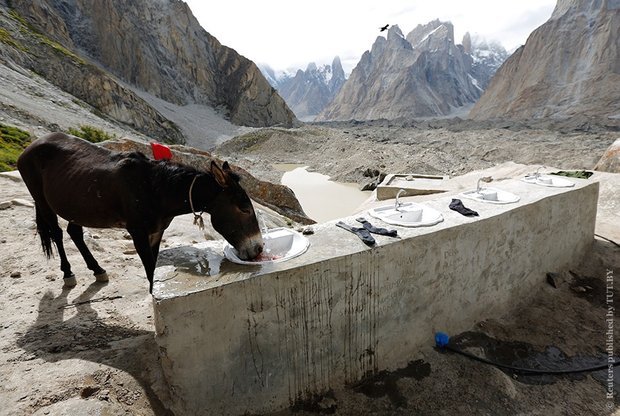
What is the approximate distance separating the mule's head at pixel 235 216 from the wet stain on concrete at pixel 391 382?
191 cm

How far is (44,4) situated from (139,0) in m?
16.2

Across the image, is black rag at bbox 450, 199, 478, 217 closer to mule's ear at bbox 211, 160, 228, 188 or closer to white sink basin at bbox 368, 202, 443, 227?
white sink basin at bbox 368, 202, 443, 227

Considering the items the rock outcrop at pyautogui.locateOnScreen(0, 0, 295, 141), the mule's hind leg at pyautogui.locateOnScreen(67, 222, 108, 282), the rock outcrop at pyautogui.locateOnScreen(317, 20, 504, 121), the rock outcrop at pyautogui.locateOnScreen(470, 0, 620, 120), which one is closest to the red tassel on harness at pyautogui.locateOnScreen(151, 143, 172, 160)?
the mule's hind leg at pyautogui.locateOnScreen(67, 222, 108, 282)

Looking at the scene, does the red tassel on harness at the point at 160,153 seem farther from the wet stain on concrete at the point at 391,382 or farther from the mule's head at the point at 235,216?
the wet stain on concrete at the point at 391,382

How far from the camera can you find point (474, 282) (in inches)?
181

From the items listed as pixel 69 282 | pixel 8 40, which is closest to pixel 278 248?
pixel 69 282

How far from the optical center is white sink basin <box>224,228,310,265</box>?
322 centimetres

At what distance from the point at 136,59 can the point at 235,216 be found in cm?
5122

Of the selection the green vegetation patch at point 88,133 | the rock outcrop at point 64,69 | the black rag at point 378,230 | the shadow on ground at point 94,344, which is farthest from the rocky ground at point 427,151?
the shadow on ground at point 94,344

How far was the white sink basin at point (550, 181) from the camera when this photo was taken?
6352 mm

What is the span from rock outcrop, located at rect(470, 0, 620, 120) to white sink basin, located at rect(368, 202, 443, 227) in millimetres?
49982

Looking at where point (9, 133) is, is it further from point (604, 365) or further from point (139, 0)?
point (139, 0)

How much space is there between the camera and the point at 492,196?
220 inches

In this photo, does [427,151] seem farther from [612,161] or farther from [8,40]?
[8,40]
